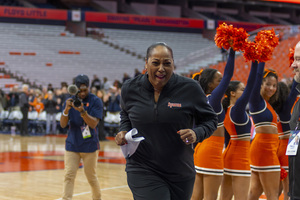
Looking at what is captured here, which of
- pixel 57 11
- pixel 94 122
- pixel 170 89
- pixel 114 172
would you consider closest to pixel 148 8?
pixel 57 11

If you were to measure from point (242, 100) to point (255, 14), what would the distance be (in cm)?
3627

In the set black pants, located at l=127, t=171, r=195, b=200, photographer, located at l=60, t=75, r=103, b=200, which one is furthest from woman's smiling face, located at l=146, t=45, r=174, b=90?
photographer, located at l=60, t=75, r=103, b=200

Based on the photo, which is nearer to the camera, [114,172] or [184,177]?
[184,177]

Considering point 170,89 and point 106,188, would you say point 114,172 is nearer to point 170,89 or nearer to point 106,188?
point 106,188

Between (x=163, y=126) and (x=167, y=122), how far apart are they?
0.04 m

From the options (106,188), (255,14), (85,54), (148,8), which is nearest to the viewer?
(106,188)

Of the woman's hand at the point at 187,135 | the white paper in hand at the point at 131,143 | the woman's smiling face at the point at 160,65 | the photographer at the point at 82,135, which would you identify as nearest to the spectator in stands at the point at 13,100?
the photographer at the point at 82,135

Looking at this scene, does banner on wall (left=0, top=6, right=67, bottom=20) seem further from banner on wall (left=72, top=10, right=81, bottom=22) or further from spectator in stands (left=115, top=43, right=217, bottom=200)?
spectator in stands (left=115, top=43, right=217, bottom=200)

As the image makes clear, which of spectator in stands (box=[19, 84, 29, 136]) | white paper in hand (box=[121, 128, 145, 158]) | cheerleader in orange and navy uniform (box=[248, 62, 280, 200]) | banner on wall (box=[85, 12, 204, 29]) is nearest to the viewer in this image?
white paper in hand (box=[121, 128, 145, 158])

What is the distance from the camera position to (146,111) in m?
3.30

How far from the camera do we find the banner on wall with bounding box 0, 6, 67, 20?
28.4m

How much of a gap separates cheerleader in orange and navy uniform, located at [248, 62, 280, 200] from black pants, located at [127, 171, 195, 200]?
2090mm

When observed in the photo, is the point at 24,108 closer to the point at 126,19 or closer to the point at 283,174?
the point at 283,174

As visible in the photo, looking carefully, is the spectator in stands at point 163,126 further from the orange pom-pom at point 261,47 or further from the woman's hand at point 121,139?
the orange pom-pom at point 261,47
